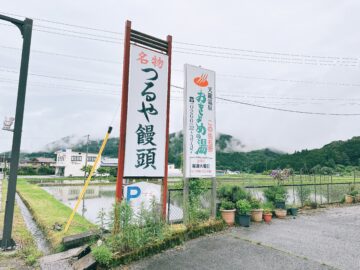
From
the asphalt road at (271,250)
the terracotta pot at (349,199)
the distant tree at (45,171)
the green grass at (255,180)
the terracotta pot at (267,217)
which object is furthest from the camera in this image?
the distant tree at (45,171)

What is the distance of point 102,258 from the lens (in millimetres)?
4367

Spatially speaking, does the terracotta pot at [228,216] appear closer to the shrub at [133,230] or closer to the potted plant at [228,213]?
the potted plant at [228,213]

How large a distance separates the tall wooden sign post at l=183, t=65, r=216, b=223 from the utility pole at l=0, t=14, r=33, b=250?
13.5 ft

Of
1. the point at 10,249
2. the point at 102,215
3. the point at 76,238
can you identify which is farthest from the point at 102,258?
the point at 10,249

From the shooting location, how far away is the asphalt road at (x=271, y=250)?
15.3 ft

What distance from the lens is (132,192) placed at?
571 cm

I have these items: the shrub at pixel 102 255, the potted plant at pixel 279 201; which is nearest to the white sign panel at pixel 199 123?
the shrub at pixel 102 255

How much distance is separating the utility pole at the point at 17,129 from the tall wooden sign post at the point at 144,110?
2.40 m

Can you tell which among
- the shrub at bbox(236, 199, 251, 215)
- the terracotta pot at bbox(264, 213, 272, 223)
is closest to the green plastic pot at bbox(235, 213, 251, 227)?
the shrub at bbox(236, 199, 251, 215)

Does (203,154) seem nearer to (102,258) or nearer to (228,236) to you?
(228,236)

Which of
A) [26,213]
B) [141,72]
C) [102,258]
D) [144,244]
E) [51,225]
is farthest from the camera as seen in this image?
[26,213]

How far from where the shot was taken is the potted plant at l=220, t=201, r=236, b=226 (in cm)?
745

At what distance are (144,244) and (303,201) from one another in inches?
343

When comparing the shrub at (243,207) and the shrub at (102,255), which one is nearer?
the shrub at (102,255)
